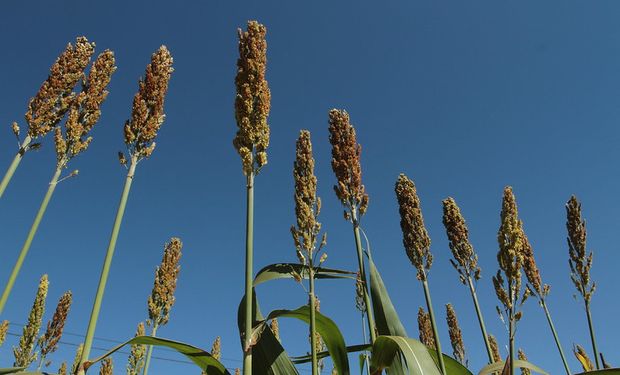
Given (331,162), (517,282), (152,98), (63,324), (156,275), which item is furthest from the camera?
(63,324)

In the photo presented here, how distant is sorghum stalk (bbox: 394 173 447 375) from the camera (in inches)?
161

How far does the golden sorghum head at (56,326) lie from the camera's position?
10375mm

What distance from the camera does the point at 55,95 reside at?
5.23 metres

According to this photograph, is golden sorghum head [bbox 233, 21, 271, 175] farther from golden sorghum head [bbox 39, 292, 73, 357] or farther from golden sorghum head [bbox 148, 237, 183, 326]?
golden sorghum head [bbox 39, 292, 73, 357]

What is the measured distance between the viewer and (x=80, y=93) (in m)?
5.34

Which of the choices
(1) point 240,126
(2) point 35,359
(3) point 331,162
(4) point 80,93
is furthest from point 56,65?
(2) point 35,359

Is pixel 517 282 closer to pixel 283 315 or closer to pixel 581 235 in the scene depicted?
pixel 283 315

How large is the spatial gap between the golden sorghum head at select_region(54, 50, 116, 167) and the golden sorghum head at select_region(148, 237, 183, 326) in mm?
3194

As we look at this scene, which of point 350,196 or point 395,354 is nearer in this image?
point 395,354

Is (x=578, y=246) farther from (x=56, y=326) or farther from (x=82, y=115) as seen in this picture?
(x=56, y=326)

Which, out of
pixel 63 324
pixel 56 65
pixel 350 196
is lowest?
pixel 350 196

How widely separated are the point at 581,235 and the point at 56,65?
854 centimetres

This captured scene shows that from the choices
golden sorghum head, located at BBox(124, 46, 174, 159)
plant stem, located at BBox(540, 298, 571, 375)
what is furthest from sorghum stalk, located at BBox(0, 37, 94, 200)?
plant stem, located at BBox(540, 298, 571, 375)

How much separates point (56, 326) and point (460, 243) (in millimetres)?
11440
